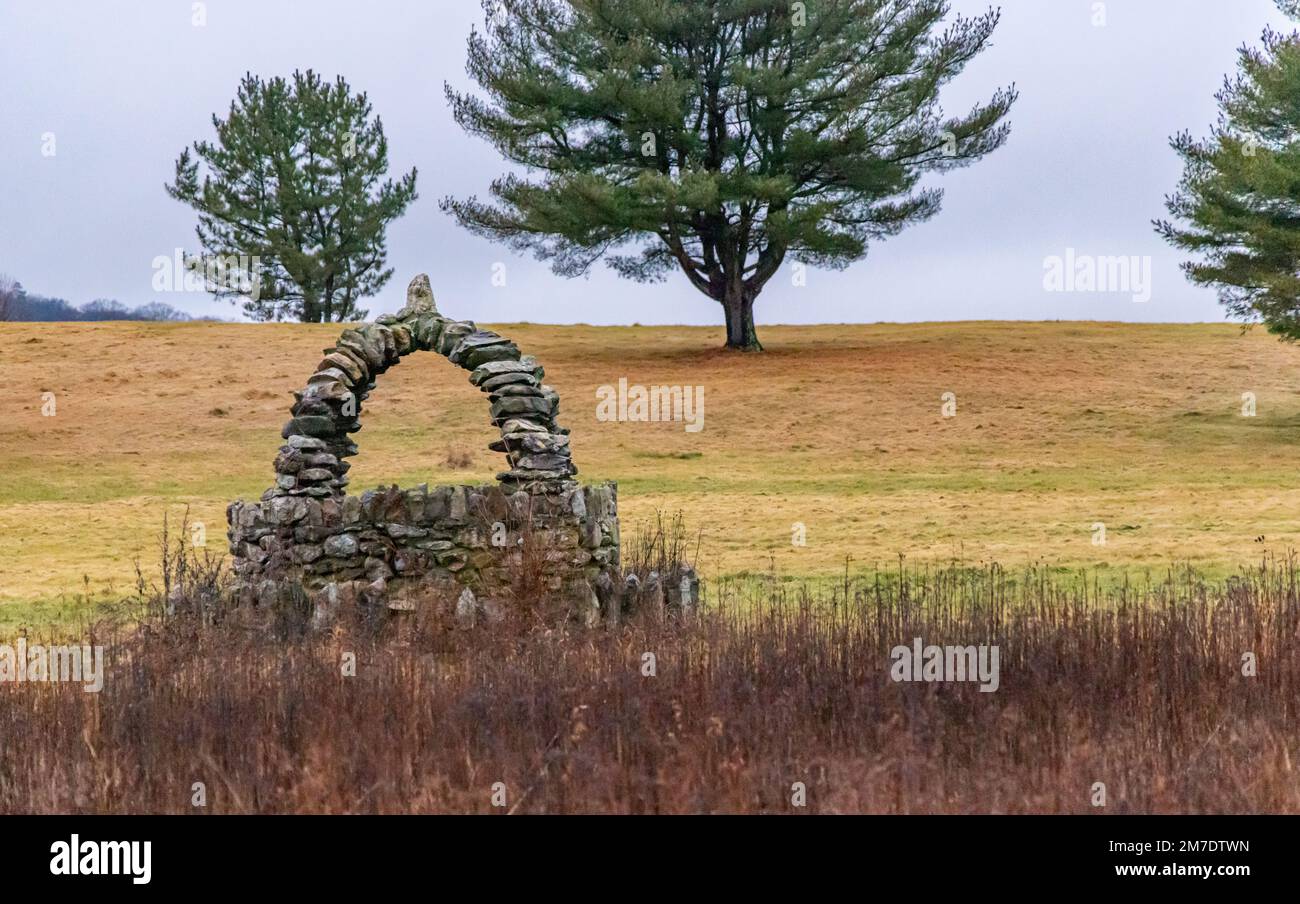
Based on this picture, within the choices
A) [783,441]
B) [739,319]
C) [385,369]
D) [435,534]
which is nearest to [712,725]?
[435,534]

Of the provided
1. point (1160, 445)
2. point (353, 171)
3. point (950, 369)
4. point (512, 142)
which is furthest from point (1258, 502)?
point (353, 171)

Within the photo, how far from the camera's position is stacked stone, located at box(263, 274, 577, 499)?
46.3ft

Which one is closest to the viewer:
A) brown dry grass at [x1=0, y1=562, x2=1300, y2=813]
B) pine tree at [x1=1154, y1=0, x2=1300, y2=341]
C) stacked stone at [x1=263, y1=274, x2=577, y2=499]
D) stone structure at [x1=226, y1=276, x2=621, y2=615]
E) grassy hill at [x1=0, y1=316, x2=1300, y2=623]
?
brown dry grass at [x1=0, y1=562, x2=1300, y2=813]

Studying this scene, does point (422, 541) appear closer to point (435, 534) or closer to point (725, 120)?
point (435, 534)

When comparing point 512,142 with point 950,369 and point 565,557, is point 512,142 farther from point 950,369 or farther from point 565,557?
point 565,557

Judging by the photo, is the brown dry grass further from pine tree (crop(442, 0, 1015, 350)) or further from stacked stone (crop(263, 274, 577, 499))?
pine tree (crop(442, 0, 1015, 350))

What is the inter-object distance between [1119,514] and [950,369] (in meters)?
19.0

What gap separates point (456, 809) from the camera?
7613mm

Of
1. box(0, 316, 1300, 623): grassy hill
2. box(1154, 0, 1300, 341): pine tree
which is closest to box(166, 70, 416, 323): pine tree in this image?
box(0, 316, 1300, 623): grassy hill

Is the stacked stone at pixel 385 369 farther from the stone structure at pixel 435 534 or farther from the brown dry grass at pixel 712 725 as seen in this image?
the brown dry grass at pixel 712 725

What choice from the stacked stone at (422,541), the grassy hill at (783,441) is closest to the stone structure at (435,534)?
the stacked stone at (422,541)

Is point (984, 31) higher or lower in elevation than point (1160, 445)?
higher

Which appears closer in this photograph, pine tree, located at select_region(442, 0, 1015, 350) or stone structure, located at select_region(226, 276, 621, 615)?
stone structure, located at select_region(226, 276, 621, 615)

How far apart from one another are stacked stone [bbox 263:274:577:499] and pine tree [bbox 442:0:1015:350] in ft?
84.9
